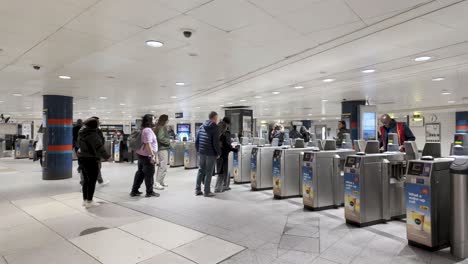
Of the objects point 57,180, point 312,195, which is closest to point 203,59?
point 312,195

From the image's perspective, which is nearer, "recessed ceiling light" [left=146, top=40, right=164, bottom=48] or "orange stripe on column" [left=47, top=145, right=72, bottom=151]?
"recessed ceiling light" [left=146, top=40, right=164, bottom=48]

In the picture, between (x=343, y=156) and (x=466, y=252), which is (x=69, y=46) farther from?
(x=466, y=252)

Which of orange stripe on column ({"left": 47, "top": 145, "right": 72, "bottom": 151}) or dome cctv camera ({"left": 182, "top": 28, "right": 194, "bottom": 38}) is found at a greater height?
dome cctv camera ({"left": 182, "top": 28, "right": 194, "bottom": 38})

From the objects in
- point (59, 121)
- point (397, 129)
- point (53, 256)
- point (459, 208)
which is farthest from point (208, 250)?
point (59, 121)

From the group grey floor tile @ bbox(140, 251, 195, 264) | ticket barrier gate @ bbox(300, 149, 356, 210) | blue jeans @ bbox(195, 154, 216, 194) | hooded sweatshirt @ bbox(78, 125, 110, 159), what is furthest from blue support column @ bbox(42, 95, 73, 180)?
ticket barrier gate @ bbox(300, 149, 356, 210)

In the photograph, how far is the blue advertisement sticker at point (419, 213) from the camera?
10.5 ft

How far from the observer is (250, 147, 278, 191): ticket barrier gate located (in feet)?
21.8

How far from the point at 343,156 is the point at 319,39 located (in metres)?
2.35

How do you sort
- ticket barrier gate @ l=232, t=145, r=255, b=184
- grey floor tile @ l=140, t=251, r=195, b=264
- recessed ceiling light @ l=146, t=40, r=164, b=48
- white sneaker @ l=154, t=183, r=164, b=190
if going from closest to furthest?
grey floor tile @ l=140, t=251, r=195, b=264 < recessed ceiling light @ l=146, t=40, r=164, b=48 < white sneaker @ l=154, t=183, r=164, b=190 < ticket barrier gate @ l=232, t=145, r=255, b=184

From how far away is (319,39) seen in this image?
158 inches

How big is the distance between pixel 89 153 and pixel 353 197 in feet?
14.0

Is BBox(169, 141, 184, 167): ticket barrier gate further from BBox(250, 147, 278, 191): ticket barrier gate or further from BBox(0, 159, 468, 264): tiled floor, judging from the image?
BBox(0, 159, 468, 264): tiled floor

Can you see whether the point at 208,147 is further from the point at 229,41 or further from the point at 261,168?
the point at 229,41

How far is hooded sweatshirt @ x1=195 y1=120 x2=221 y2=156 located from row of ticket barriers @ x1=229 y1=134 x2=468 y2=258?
1306 mm
